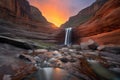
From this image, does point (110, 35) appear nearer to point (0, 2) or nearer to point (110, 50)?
point (110, 50)

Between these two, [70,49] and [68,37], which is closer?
[70,49]

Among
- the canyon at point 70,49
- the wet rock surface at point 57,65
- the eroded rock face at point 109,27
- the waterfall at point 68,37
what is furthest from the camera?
the waterfall at point 68,37

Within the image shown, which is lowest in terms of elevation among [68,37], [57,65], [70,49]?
[57,65]

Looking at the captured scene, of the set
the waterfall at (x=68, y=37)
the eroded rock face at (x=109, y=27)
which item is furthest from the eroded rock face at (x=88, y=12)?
the eroded rock face at (x=109, y=27)

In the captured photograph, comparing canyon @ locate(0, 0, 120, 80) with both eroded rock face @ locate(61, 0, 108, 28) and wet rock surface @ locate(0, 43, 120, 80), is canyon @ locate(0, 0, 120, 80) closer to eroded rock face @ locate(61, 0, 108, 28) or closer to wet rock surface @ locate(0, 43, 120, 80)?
wet rock surface @ locate(0, 43, 120, 80)

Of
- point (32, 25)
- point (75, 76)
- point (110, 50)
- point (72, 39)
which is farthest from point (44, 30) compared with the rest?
point (75, 76)

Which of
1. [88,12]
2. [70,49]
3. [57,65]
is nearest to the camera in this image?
[57,65]

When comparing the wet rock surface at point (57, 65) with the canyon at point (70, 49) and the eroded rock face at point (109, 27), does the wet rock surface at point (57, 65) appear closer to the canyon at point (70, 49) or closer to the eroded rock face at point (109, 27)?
the canyon at point (70, 49)

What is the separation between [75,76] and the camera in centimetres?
505

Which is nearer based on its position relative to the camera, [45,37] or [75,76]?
[75,76]

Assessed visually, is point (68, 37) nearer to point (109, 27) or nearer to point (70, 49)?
point (70, 49)

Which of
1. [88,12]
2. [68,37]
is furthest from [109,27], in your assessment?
[88,12]

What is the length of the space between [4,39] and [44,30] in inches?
878

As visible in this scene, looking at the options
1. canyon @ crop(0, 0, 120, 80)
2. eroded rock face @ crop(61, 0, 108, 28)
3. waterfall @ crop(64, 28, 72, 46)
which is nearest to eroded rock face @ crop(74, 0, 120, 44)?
canyon @ crop(0, 0, 120, 80)
